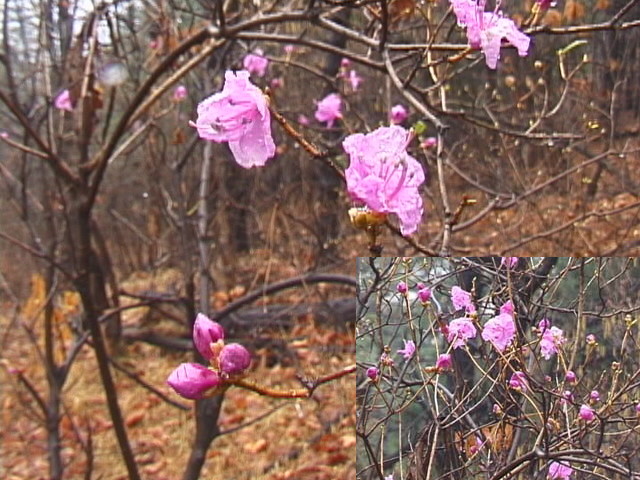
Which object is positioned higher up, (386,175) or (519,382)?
(386,175)

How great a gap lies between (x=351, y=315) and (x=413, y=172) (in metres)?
4.01

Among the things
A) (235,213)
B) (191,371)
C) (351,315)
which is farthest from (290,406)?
(191,371)

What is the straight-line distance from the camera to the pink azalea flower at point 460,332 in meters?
0.74

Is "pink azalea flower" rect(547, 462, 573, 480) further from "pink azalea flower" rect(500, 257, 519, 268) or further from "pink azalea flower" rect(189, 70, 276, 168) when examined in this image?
"pink azalea flower" rect(189, 70, 276, 168)

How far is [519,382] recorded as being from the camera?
70 cm

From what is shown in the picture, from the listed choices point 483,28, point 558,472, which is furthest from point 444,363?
point 483,28

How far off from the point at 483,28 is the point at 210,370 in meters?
0.55

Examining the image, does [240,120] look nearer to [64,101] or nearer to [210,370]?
[210,370]

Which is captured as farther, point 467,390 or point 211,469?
point 211,469

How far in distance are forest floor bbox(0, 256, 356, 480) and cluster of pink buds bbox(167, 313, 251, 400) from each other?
8.98 ft

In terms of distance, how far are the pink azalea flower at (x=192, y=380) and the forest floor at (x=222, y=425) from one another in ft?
9.04

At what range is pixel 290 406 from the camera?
4.57 meters

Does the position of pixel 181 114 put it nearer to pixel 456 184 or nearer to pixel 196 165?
pixel 196 165

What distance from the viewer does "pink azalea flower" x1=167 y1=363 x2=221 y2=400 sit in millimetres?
768
